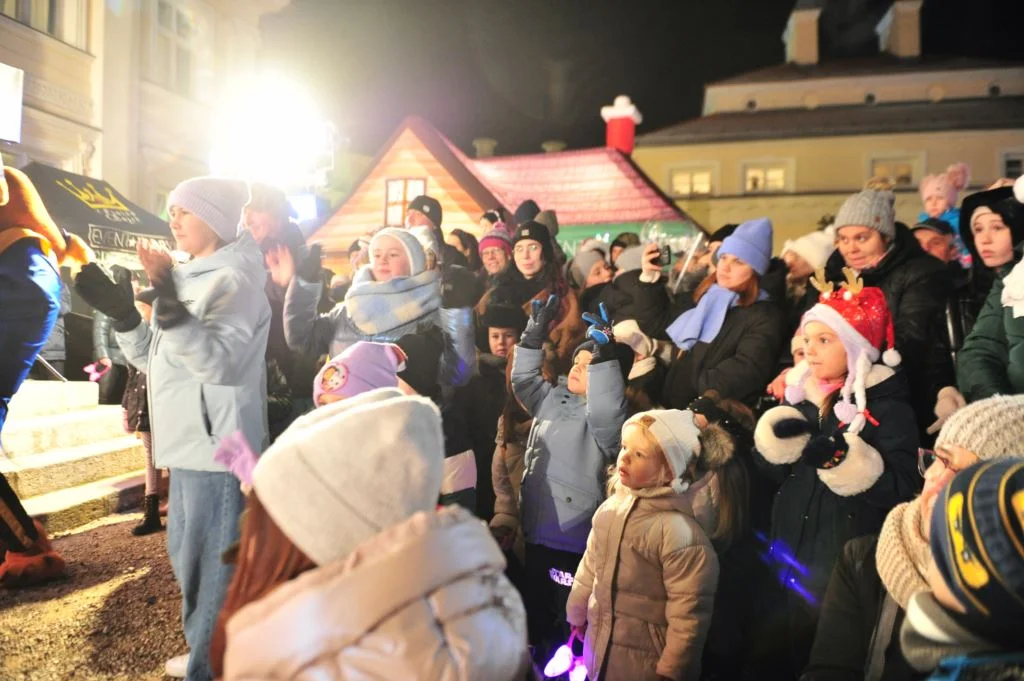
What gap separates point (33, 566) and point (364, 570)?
13.0 ft

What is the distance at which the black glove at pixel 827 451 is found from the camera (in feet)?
8.26

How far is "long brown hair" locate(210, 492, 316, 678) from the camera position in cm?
143

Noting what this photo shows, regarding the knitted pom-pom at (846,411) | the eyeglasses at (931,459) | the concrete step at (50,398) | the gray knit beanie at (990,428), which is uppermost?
the gray knit beanie at (990,428)

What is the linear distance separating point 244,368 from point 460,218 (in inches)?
410

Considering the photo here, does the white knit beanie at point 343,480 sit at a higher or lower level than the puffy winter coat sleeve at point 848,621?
higher

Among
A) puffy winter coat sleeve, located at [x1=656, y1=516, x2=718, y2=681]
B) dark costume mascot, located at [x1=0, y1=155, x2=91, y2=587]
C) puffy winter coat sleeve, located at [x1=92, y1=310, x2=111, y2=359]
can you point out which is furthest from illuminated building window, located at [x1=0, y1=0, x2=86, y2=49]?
puffy winter coat sleeve, located at [x1=656, y1=516, x2=718, y2=681]

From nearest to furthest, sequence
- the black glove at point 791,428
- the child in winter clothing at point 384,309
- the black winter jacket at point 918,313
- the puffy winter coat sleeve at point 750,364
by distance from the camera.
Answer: the black glove at point 791,428
the black winter jacket at point 918,313
the puffy winter coat sleeve at point 750,364
the child in winter clothing at point 384,309

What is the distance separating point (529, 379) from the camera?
379 centimetres

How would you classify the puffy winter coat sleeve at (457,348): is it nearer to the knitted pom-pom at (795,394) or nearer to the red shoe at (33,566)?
the knitted pom-pom at (795,394)

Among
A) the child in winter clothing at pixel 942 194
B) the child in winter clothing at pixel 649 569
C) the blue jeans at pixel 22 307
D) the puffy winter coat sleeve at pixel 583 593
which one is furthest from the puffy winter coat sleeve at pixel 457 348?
the child in winter clothing at pixel 942 194

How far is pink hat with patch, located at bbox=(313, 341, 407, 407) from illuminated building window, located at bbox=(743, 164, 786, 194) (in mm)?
24456

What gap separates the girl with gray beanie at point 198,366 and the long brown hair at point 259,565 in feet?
5.36

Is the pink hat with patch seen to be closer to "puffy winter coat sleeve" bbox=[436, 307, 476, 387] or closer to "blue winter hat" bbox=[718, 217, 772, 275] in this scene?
"puffy winter coat sleeve" bbox=[436, 307, 476, 387]

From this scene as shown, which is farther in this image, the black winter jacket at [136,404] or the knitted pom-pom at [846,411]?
the black winter jacket at [136,404]
